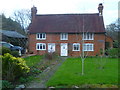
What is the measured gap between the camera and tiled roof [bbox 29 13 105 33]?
97.2 feet

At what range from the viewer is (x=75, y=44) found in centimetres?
2922

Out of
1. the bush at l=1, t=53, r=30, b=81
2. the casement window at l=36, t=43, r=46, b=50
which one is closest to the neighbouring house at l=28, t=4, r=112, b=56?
the casement window at l=36, t=43, r=46, b=50

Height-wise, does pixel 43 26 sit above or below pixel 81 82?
above

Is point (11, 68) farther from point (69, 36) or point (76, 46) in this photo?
point (69, 36)

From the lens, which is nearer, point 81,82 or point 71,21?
point 81,82

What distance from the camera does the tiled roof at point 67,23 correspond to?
97.2 feet

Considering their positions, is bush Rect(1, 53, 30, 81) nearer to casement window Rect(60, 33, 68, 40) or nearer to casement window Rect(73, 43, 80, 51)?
casement window Rect(73, 43, 80, 51)

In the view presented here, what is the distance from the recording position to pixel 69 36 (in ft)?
96.7

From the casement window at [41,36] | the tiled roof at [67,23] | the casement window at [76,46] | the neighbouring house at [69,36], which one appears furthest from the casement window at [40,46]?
the casement window at [76,46]

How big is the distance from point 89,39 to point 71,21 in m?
5.75

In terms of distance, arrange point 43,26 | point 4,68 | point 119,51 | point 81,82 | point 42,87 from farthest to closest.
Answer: point 43,26, point 119,51, point 4,68, point 81,82, point 42,87

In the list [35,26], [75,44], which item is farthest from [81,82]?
[35,26]

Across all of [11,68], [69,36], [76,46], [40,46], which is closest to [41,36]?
[40,46]

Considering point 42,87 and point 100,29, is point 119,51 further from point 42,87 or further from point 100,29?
point 42,87
